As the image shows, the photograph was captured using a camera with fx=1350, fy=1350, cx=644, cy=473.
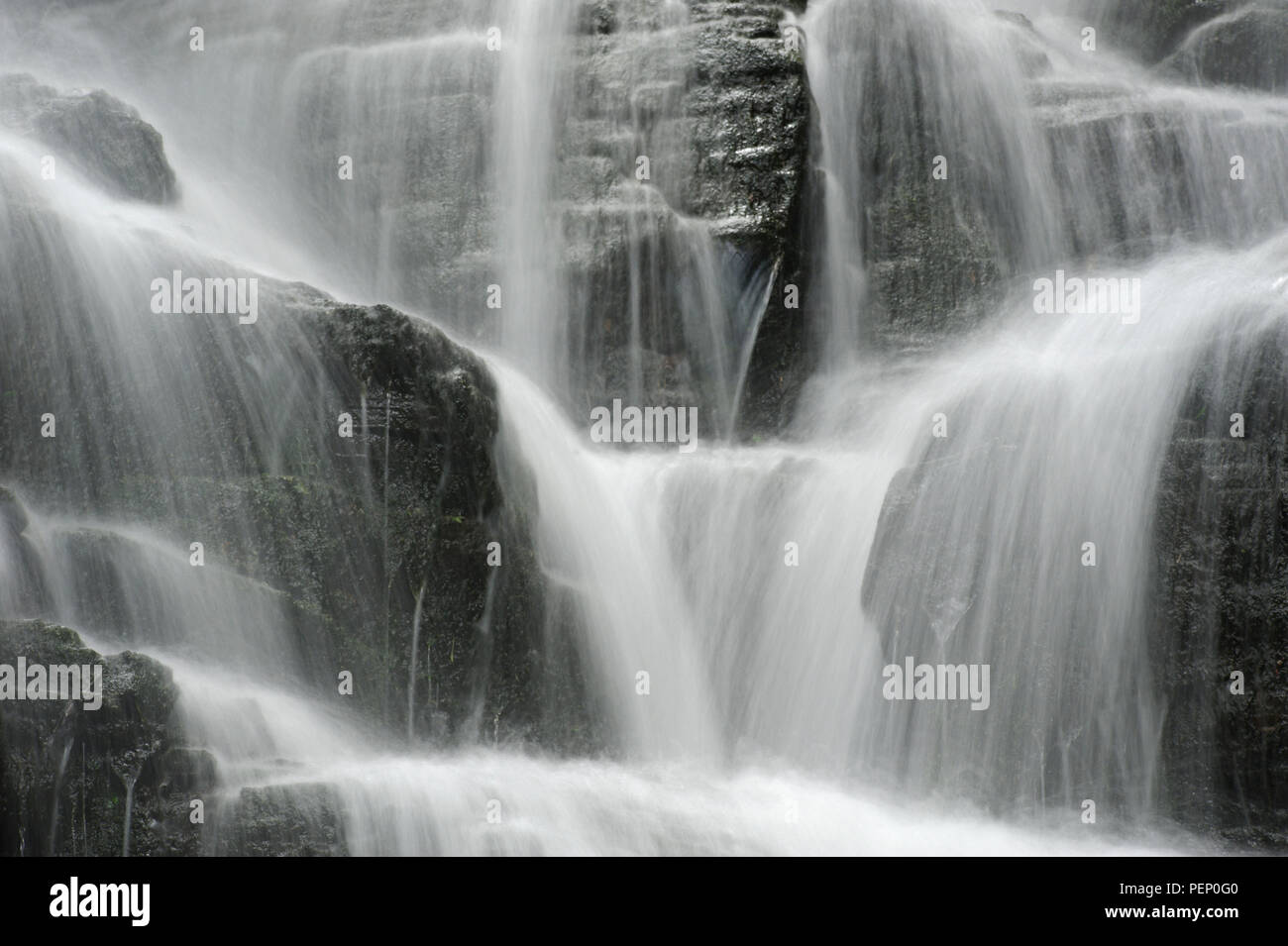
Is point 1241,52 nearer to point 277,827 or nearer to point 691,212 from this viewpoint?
point 691,212

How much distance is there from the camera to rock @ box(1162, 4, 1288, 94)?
424 inches

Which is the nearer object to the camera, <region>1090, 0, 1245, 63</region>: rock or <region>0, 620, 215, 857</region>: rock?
<region>0, 620, 215, 857</region>: rock

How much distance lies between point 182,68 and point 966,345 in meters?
6.57

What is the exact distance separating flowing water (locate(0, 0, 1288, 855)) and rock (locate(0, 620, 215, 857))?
242 mm

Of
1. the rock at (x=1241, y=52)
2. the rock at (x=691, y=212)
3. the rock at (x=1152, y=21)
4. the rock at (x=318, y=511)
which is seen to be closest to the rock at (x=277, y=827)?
the rock at (x=318, y=511)

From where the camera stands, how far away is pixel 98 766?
650cm

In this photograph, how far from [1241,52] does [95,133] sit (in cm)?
876

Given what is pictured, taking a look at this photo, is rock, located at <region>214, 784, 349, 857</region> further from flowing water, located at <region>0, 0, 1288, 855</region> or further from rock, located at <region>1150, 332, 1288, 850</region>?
rock, located at <region>1150, 332, 1288, 850</region>

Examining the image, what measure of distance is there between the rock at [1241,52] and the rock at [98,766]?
918 cm

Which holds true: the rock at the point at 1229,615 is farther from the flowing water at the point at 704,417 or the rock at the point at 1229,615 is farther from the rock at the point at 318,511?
the rock at the point at 318,511

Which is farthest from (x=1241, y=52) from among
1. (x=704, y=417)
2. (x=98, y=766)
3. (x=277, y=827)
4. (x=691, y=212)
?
(x=98, y=766)

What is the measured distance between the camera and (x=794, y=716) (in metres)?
7.83

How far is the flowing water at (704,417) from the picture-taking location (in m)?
7.10

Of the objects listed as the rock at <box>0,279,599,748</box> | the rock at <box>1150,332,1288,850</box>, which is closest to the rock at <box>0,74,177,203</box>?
the rock at <box>0,279,599,748</box>
